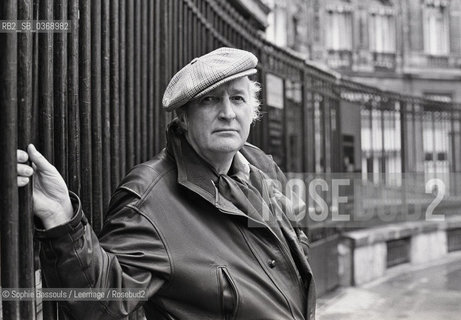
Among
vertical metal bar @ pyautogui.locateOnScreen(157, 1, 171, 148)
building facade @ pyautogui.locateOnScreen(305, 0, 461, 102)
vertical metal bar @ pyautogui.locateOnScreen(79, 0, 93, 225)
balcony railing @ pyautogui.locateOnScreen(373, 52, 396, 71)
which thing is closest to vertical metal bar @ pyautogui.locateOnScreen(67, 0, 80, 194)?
vertical metal bar @ pyautogui.locateOnScreen(79, 0, 93, 225)

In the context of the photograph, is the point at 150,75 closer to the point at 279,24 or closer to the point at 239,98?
the point at 239,98

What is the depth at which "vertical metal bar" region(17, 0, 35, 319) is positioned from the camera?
1895mm

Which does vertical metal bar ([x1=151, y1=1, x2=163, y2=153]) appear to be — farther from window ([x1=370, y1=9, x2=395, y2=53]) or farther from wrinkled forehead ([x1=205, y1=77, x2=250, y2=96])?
window ([x1=370, y1=9, x2=395, y2=53])

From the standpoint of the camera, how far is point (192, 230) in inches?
88.0

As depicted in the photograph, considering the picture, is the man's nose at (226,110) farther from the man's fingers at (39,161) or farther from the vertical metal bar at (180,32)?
the vertical metal bar at (180,32)

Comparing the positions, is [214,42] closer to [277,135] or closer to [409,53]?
[277,135]

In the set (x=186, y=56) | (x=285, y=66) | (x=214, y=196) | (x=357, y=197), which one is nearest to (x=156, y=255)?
(x=214, y=196)

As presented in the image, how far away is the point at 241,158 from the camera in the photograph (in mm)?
2697

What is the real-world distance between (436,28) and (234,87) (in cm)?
3022

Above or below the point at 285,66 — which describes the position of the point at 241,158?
below

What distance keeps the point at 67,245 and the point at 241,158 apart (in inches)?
39.9

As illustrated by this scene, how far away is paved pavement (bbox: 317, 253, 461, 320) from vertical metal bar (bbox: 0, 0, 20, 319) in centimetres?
550

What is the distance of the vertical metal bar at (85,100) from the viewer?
2527 mm

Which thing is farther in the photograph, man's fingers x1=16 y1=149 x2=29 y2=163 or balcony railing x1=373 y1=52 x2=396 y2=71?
balcony railing x1=373 y1=52 x2=396 y2=71
